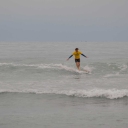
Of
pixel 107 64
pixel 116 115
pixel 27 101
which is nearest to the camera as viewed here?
pixel 116 115

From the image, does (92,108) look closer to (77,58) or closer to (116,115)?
(116,115)

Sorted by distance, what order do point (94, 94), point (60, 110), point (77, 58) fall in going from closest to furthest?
1. point (60, 110)
2. point (94, 94)
3. point (77, 58)

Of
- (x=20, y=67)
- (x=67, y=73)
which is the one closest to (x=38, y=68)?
(x=20, y=67)

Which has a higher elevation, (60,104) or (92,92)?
(92,92)

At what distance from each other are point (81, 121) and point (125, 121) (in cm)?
119

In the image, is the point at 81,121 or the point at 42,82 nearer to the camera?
the point at 81,121

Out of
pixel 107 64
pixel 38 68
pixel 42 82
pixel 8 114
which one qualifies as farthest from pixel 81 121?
pixel 107 64

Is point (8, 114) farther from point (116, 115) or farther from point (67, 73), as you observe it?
point (67, 73)

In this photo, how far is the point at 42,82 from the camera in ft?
53.5

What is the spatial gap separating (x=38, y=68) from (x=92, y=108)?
12471 millimetres

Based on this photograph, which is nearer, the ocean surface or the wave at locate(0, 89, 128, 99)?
the ocean surface

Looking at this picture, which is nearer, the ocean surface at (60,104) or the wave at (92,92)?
the ocean surface at (60,104)

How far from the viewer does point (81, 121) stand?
8.59 meters

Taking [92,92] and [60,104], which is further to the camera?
[92,92]
